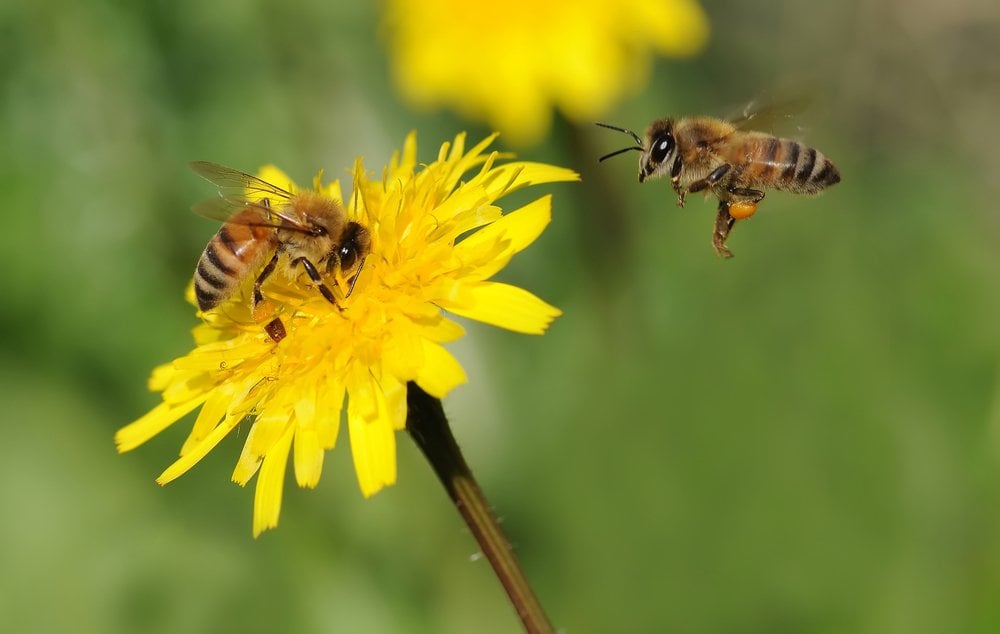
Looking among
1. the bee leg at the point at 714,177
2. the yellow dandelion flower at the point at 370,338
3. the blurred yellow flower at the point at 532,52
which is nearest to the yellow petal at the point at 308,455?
the yellow dandelion flower at the point at 370,338

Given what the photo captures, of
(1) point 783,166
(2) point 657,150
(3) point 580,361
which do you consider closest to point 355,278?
(2) point 657,150

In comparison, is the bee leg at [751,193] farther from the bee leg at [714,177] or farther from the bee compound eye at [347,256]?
the bee compound eye at [347,256]

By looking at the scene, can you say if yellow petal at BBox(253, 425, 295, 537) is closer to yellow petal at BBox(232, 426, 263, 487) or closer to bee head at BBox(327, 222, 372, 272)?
yellow petal at BBox(232, 426, 263, 487)

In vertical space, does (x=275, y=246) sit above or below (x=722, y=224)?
above

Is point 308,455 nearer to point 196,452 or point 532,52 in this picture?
point 196,452

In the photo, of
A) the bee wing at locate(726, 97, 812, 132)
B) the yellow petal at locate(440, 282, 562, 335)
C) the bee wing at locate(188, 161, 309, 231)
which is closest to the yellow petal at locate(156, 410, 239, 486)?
the bee wing at locate(188, 161, 309, 231)

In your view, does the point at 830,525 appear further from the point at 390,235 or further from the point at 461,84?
the point at 461,84
